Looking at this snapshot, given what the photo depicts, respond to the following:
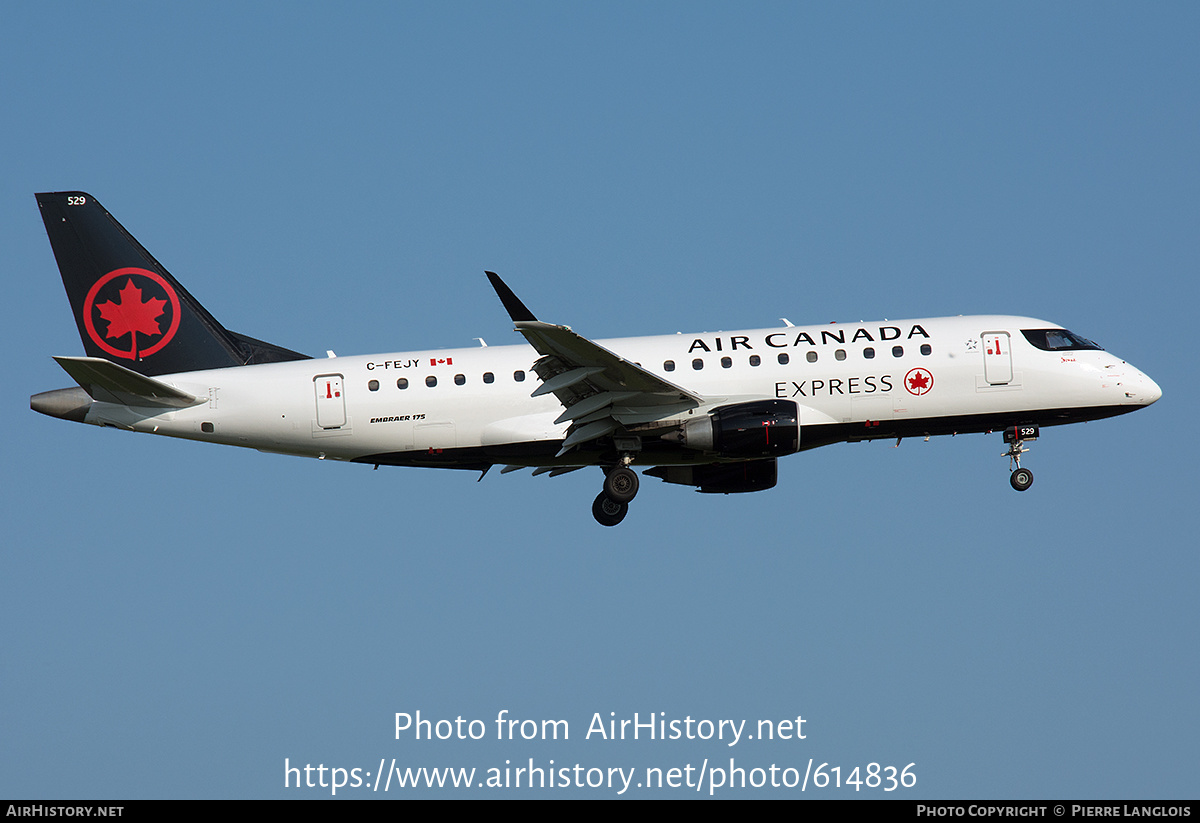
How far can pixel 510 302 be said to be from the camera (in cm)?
3130

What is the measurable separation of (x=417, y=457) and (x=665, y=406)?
266 inches

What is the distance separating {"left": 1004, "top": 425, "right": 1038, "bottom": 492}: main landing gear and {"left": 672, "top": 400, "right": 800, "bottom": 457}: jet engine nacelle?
21.8 feet

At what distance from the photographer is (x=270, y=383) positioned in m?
36.1

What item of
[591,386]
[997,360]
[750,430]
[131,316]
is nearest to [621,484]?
[591,386]

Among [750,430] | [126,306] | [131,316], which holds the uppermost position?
[126,306]

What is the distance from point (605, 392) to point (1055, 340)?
12.6 metres

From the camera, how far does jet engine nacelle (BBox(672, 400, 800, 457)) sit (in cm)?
3450

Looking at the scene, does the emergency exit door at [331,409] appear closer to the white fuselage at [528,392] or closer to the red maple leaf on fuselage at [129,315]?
the white fuselage at [528,392]

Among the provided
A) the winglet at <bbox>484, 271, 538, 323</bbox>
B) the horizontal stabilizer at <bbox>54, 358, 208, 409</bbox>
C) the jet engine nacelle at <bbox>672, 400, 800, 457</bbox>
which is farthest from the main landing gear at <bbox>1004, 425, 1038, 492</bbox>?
the horizontal stabilizer at <bbox>54, 358, 208, 409</bbox>

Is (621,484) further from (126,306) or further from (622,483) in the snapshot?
(126,306)

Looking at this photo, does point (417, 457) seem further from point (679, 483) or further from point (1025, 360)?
point (1025, 360)

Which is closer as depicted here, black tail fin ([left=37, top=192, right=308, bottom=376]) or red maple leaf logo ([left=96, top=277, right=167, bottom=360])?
black tail fin ([left=37, top=192, right=308, bottom=376])

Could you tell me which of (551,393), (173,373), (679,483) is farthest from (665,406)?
(173,373)

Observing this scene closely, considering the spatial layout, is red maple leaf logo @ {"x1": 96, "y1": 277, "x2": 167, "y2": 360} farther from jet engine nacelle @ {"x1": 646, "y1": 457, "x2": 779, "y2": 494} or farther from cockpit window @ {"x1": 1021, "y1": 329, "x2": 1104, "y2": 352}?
cockpit window @ {"x1": 1021, "y1": 329, "x2": 1104, "y2": 352}
